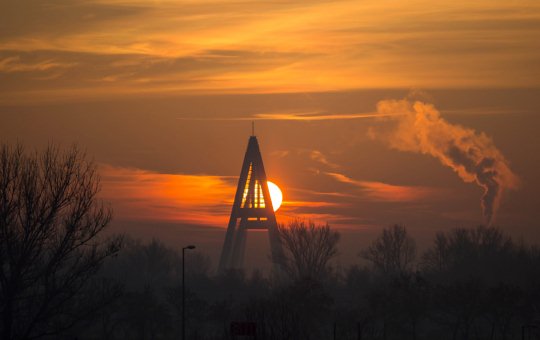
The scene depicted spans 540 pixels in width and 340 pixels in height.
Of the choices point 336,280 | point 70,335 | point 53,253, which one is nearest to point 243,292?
point 336,280

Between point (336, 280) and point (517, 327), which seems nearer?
point (517, 327)

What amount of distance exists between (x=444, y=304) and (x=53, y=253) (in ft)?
135

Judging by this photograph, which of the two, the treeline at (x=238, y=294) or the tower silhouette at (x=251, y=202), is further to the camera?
the tower silhouette at (x=251, y=202)

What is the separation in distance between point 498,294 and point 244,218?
6600 cm

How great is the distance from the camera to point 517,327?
272ft

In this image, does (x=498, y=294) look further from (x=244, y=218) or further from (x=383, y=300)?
(x=244, y=218)

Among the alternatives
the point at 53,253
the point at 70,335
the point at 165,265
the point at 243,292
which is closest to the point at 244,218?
the point at 165,265

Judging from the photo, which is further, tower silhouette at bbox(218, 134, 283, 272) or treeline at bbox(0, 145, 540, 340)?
tower silhouette at bbox(218, 134, 283, 272)

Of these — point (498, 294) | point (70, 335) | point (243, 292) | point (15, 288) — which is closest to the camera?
point (15, 288)

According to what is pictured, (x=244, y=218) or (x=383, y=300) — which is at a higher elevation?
(x=244, y=218)

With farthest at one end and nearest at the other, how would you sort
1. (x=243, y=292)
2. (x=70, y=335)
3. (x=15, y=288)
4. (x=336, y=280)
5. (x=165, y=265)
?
(x=165, y=265)
(x=336, y=280)
(x=243, y=292)
(x=70, y=335)
(x=15, y=288)

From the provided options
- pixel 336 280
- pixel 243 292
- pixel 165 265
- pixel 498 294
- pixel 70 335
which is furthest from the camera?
pixel 165 265

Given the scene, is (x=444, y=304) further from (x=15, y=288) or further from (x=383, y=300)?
(x=15, y=288)

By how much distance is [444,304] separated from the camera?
74688 millimetres
